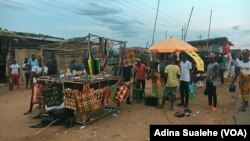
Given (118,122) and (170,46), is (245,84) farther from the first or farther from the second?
(118,122)

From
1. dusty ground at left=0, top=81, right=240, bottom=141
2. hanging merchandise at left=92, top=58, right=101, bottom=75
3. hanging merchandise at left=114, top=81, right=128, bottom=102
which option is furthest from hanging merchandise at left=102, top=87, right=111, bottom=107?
hanging merchandise at left=114, top=81, right=128, bottom=102

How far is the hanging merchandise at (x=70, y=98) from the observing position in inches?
355

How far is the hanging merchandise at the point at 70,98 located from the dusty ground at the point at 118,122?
0.57 m

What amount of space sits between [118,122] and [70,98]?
1548 mm

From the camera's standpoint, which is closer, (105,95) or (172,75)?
(105,95)

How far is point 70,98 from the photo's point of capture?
30.0 feet

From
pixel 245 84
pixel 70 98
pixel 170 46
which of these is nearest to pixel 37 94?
pixel 70 98

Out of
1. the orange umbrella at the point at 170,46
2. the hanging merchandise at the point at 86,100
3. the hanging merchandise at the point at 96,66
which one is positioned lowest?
the hanging merchandise at the point at 86,100

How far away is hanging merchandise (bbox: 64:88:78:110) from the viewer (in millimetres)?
9023

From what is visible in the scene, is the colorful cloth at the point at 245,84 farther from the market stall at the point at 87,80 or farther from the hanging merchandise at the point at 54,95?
the hanging merchandise at the point at 54,95

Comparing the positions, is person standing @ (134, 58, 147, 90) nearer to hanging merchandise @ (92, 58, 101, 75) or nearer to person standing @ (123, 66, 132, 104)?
person standing @ (123, 66, 132, 104)

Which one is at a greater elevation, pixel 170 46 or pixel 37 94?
pixel 170 46

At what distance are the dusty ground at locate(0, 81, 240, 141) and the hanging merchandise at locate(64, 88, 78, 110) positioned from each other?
1.86 feet

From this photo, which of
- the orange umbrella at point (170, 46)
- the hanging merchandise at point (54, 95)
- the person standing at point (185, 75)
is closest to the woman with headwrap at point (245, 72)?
the person standing at point (185, 75)
